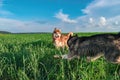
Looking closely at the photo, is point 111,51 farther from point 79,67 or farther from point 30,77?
point 30,77

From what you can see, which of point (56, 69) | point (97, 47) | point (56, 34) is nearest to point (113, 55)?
point (97, 47)

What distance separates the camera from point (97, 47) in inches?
274

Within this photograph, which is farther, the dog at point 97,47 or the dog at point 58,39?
the dog at point 58,39


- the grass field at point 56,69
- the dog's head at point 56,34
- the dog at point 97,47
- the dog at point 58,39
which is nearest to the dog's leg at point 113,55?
the dog at point 97,47

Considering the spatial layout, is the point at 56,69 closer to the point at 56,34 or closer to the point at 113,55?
the point at 113,55

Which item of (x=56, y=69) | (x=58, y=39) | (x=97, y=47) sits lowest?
(x=56, y=69)

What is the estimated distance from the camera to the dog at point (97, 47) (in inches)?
263

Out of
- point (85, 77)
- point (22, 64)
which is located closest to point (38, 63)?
point (22, 64)

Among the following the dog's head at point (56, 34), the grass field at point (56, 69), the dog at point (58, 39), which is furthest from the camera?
the dog's head at point (56, 34)

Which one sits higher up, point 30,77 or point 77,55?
point 77,55

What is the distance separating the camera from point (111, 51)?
6.70 meters

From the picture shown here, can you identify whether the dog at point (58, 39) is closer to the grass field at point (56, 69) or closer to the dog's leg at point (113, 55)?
the grass field at point (56, 69)

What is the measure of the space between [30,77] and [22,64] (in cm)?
90

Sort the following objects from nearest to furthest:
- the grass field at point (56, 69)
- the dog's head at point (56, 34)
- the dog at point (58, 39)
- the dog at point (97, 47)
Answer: the grass field at point (56, 69) < the dog at point (97, 47) < the dog at point (58, 39) < the dog's head at point (56, 34)
